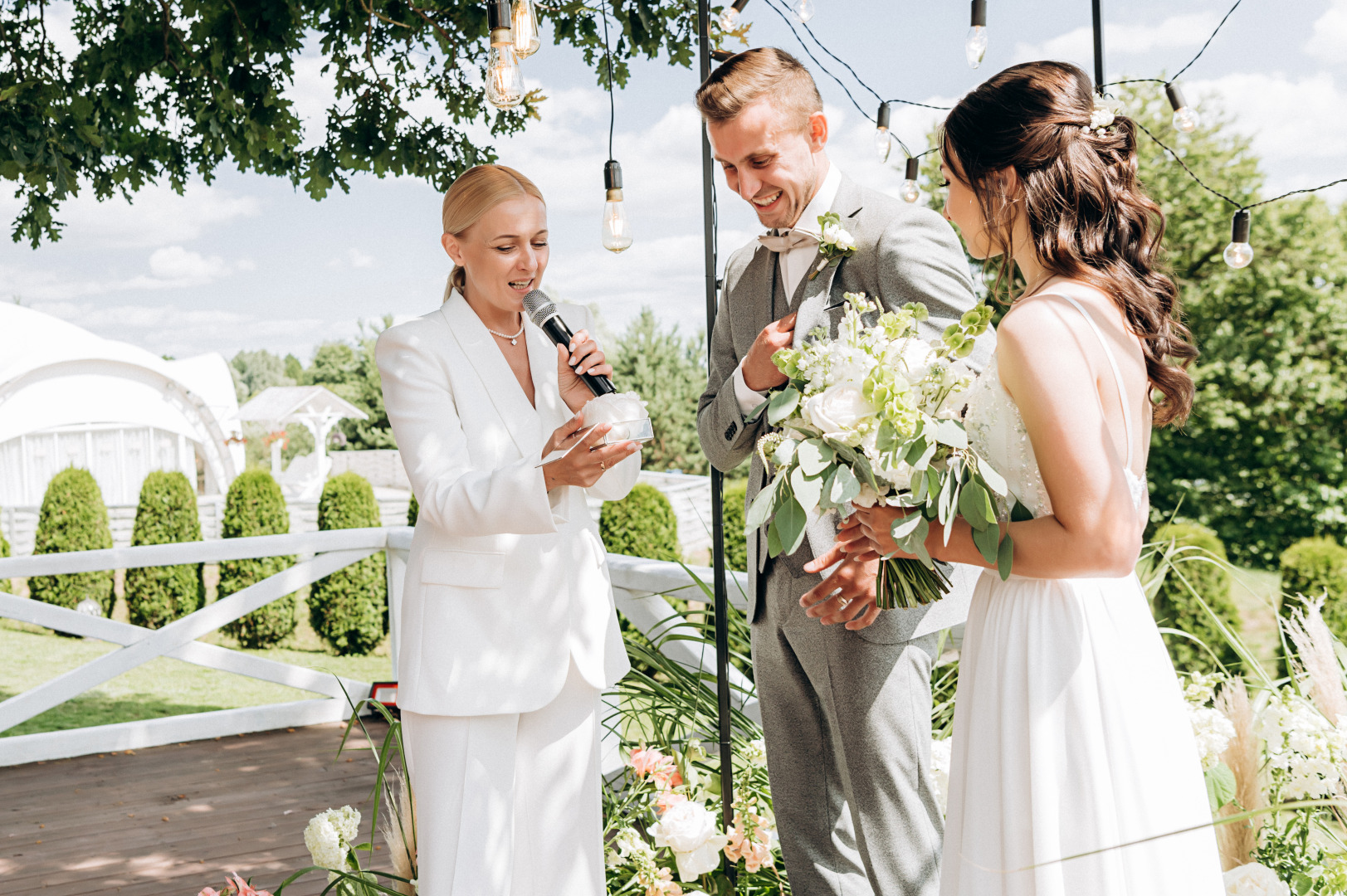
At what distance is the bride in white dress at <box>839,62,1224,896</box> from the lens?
1.38m

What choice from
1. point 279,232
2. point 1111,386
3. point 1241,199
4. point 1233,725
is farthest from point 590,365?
point 279,232

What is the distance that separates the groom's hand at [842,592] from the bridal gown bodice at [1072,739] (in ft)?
0.79

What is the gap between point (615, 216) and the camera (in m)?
2.13

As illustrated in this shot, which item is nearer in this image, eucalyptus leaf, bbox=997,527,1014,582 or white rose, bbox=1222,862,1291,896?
eucalyptus leaf, bbox=997,527,1014,582

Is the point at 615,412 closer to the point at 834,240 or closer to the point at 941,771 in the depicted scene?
the point at 834,240

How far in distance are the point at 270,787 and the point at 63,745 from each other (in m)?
1.30

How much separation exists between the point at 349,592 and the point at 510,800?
8461 millimetres

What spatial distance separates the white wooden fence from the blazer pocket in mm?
A: 1946

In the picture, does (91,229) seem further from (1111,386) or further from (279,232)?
(1111,386)

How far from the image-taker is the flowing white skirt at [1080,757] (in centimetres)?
142

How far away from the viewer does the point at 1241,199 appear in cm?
1398

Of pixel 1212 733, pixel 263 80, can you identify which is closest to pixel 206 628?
pixel 263 80

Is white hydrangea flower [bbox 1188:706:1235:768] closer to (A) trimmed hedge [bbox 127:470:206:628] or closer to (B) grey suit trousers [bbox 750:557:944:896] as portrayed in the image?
(B) grey suit trousers [bbox 750:557:944:896]

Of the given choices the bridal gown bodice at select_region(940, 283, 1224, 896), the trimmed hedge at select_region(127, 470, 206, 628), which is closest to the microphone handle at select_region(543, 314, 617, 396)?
the bridal gown bodice at select_region(940, 283, 1224, 896)
